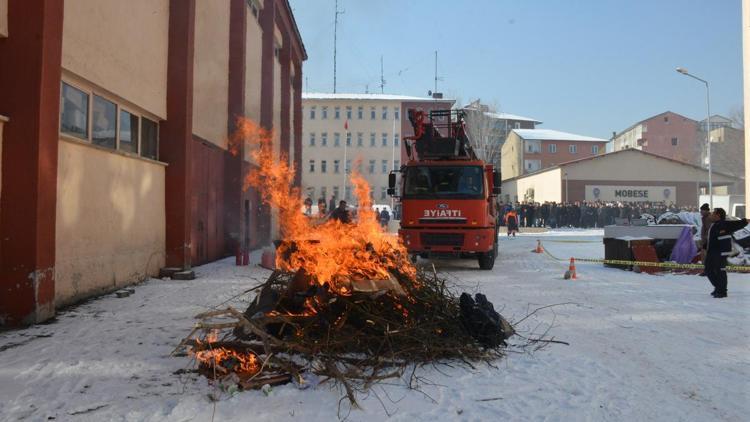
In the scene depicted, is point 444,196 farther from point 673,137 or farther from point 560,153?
point 673,137

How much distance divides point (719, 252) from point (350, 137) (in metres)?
59.5

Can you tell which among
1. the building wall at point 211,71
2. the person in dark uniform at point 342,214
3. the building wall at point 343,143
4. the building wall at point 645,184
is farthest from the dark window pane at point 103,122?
the building wall at point 343,143

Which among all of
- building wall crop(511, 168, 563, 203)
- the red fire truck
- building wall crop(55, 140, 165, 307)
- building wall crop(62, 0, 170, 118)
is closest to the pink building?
building wall crop(511, 168, 563, 203)

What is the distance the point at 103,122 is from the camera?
8438 mm

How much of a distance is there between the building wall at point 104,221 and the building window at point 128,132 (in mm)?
295

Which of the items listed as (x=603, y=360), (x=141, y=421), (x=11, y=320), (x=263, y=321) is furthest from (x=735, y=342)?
(x=11, y=320)

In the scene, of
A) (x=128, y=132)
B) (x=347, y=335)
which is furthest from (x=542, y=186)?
(x=347, y=335)

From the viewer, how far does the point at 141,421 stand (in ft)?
11.6

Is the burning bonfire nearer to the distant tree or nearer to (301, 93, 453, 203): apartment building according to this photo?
the distant tree

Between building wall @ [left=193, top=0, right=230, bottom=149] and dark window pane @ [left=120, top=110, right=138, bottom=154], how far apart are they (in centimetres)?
250

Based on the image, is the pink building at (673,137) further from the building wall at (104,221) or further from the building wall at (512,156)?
the building wall at (104,221)

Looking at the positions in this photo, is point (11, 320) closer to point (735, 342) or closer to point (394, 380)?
point (394, 380)

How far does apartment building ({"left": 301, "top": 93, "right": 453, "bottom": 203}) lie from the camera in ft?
216

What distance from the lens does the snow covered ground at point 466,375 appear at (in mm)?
3768
